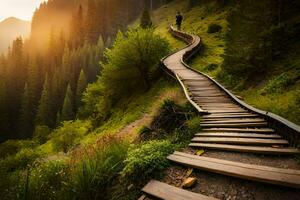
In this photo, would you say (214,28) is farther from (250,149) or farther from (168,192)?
(168,192)

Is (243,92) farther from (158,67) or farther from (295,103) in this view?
(158,67)

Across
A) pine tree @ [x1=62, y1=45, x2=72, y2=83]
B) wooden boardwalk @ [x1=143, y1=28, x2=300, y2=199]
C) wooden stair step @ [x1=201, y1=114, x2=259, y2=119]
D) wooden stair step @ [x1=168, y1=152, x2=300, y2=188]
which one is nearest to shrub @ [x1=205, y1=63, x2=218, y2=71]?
wooden boardwalk @ [x1=143, y1=28, x2=300, y2=199]

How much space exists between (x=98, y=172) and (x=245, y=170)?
3181mm

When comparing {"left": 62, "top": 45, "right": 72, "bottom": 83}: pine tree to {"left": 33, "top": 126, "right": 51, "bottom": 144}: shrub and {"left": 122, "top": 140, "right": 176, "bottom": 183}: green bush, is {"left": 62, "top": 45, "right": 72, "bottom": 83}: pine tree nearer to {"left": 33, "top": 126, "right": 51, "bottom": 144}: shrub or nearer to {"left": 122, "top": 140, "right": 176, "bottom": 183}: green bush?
{"left": 33, "top": 126, "right": 51, "bottom": 144}: shrub

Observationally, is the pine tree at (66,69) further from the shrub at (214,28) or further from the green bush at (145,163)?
the green bush at (145,163)

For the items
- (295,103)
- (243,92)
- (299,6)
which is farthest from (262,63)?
(295,103)

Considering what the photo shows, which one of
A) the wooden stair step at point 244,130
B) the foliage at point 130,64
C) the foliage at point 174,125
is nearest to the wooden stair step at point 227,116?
the foliage at point 174,125

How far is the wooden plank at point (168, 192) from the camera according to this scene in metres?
4.25

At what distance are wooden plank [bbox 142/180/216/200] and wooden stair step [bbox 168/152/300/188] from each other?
791 millimetres

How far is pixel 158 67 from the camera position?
2342 centimetres

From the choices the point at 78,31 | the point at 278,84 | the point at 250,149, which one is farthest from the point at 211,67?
the point at 78,31

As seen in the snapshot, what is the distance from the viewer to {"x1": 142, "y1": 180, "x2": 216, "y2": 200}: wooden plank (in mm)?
4246

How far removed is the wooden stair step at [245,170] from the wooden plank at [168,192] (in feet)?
2.59

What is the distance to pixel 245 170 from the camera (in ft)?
15.1
